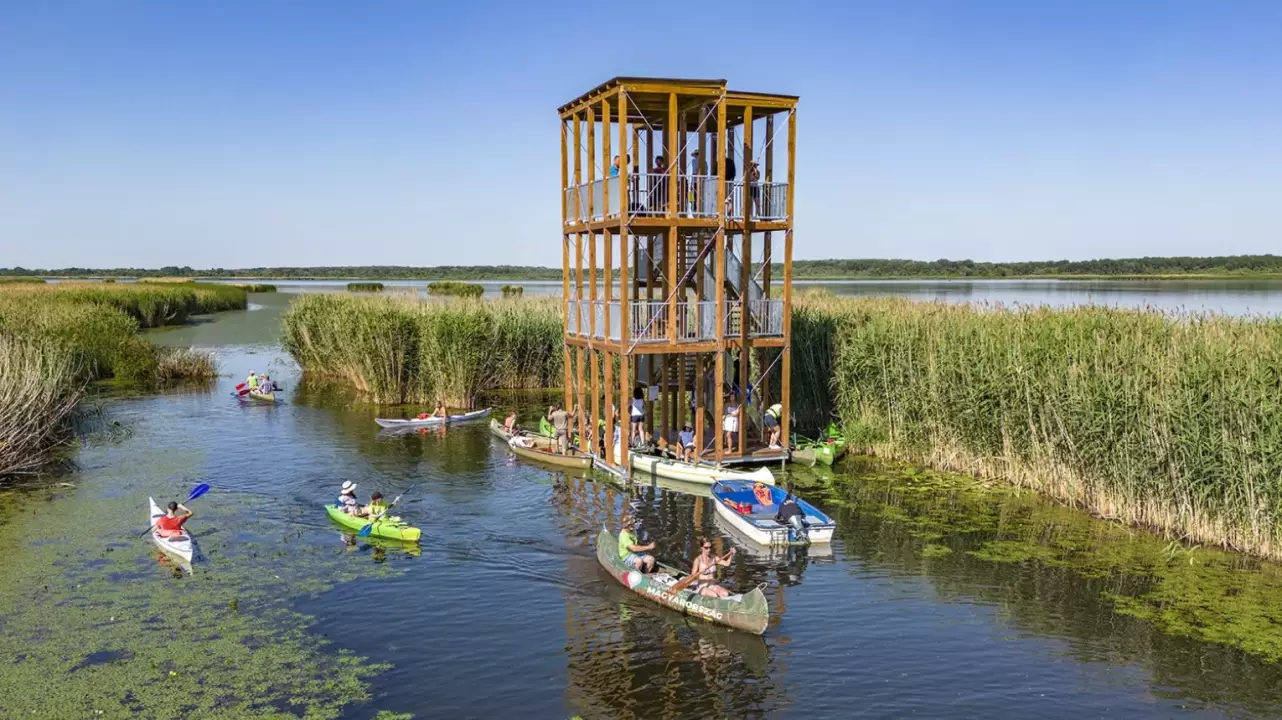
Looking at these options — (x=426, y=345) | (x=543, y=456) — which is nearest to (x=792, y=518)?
(x=543, y=456)

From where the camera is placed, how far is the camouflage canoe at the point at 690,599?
54.7 feet

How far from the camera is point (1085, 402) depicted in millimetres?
22969

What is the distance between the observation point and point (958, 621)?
17.8m

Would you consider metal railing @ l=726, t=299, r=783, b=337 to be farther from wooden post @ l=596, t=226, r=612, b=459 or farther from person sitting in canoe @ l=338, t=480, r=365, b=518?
person sitting in canoe @ l=338, t=480, r=365, b=518

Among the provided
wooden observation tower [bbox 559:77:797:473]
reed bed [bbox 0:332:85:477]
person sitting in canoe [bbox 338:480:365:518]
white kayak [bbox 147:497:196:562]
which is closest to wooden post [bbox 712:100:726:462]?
wooden observation tower [bbox 559:77:797:473]

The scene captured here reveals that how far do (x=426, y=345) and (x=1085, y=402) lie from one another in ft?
90.0

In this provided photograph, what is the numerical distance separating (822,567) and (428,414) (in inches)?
893

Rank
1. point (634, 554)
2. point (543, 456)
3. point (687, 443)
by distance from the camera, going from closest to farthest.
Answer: point (634, 554)
point (687, 443)
point (543, 456)

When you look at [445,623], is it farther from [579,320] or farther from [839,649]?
[579,320]

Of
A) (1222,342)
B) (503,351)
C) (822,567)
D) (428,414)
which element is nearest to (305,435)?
(428,414)

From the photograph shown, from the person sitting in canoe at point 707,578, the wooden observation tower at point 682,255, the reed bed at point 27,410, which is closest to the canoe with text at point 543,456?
the wooden observation tower at point 682,255

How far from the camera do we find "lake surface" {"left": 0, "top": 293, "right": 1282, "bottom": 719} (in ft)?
48.0

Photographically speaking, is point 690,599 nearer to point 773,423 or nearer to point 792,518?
point 792,518

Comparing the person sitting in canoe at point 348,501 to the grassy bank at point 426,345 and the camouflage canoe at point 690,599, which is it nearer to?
the camouflage canoe at point 690,599
